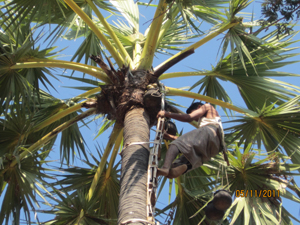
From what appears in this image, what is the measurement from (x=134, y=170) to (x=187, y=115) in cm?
119

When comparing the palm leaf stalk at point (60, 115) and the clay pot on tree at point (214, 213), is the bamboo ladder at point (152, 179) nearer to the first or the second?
the clay pot on tree at point (214, 213)

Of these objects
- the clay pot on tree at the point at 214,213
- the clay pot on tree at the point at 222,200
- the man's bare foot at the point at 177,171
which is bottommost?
the clay pot on tree at the point at 214,213

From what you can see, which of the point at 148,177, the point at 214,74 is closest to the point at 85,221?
the point at 148,177

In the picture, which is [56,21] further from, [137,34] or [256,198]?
[256,198]

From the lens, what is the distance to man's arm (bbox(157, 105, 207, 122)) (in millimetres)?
4652

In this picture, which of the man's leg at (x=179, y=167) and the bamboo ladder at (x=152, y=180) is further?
the man's leg at (x=179, y=167)

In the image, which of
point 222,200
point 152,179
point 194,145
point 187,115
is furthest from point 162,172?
point 187,115

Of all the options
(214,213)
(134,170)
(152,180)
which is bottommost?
(214,213)

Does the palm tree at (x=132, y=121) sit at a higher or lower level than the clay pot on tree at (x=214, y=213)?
higher
